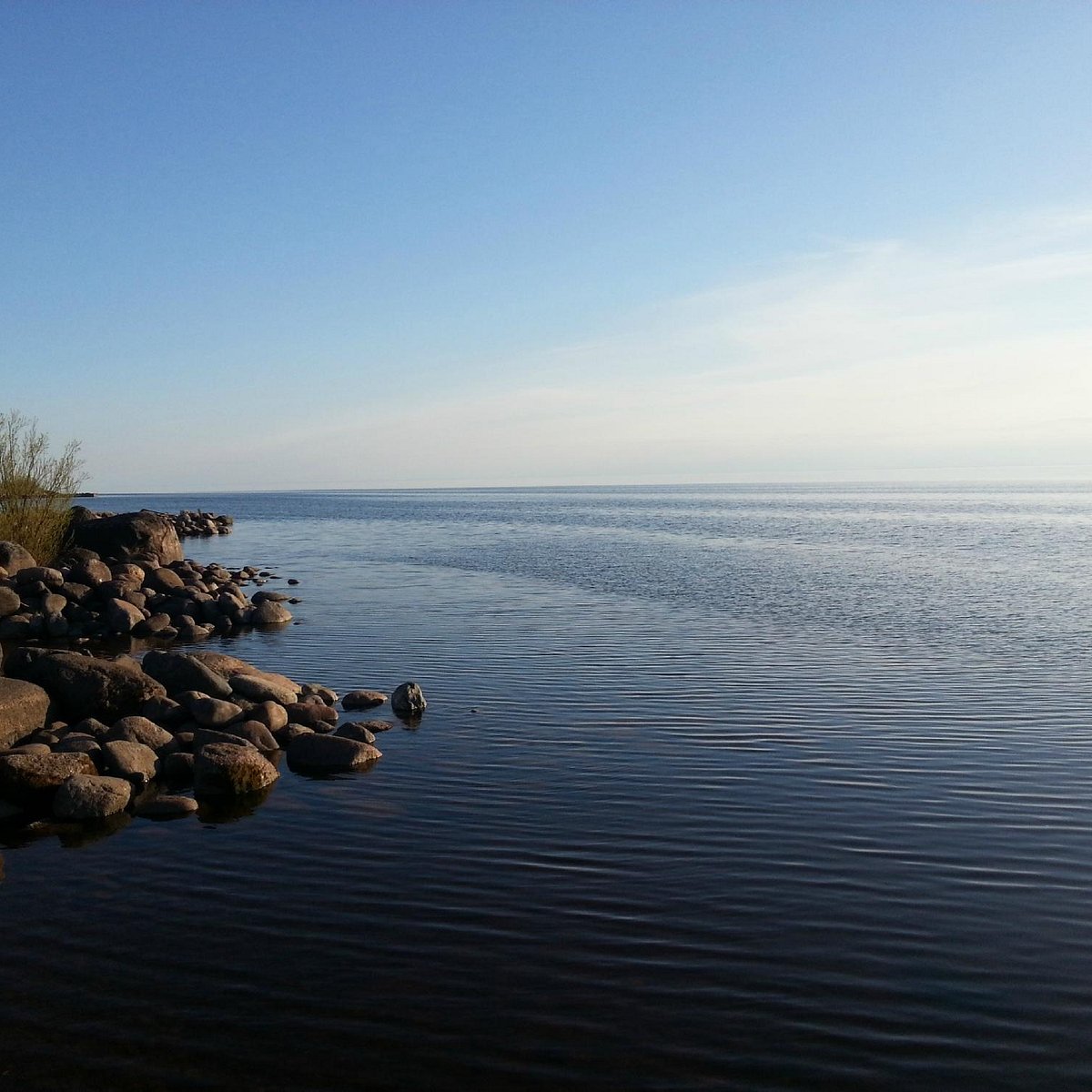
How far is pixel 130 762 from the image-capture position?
13.3 meters

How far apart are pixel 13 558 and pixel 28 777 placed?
70.2 feet

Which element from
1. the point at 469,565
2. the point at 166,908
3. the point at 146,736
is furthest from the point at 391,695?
the point at 469,565

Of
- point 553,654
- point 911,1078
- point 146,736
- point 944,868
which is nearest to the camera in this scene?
point 911,1078

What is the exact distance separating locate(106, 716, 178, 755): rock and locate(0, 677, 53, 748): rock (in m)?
1.17

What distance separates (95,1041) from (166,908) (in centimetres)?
241

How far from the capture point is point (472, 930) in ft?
28.9

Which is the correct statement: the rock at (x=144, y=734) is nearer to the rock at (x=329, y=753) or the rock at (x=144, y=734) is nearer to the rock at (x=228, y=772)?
the rock at (x=228, y=772)

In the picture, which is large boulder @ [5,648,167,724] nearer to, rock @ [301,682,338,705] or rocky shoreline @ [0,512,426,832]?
rocky shoreline @ [0,512,426,832]

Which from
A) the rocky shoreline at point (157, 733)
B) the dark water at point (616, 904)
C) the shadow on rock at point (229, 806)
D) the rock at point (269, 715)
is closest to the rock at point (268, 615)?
the dark water at point (616, 904)

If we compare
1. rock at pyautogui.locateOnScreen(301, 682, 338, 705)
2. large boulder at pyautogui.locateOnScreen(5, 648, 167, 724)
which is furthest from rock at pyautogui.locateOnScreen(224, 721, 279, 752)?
rock at pyautogui.locateOnScreen(301, 682, 338, 705)

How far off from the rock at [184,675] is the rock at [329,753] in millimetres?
2594

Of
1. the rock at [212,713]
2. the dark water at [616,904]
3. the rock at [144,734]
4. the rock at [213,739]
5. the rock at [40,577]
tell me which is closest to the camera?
the dark water at [616,904]

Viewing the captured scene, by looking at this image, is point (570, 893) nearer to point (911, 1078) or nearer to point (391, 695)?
point (911, 1078)

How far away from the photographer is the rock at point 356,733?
15.1 metres
